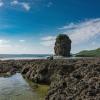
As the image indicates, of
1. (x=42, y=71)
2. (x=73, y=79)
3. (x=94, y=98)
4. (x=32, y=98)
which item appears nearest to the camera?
(x=94, y=98)

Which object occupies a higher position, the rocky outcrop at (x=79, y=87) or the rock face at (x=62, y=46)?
the rock face at (x=62, y=46)

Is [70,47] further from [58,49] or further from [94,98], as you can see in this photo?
[94,98]

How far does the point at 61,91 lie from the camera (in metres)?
16.1

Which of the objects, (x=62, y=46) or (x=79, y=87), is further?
(x=62, y=46)

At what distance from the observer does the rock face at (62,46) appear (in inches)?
5413

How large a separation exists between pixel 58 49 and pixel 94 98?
124 m

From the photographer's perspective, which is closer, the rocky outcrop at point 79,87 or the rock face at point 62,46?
the rocky outcrop at point 79,87

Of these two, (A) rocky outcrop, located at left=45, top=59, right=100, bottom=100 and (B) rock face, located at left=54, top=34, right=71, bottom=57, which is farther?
(B) rock face, located at left=54, top=34, right=71, bottom=57

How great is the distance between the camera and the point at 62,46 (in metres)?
139

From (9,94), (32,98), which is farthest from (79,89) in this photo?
(9,94)

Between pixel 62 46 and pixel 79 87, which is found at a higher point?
pixel 62 46

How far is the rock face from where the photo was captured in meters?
A: 138

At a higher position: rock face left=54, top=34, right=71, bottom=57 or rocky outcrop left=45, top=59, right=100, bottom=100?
rock face left=54, top=34, right=71, bottom=57

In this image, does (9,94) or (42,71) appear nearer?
(9,94)
